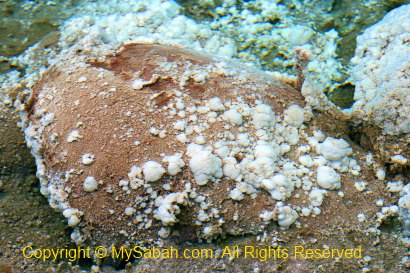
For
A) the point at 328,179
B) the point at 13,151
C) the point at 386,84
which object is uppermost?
the point at 386,84

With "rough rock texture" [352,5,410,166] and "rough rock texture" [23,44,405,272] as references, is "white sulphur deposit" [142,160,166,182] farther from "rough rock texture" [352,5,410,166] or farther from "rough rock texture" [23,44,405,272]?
"rough rock texture" [352,5,410,166]

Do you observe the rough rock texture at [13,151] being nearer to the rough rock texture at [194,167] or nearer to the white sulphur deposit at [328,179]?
the rough rock texture at [194,167]

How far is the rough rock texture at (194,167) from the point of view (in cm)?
133

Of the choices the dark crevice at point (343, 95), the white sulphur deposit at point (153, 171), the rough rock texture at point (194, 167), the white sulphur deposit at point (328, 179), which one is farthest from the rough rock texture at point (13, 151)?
the dark crevice at point (343, 95)

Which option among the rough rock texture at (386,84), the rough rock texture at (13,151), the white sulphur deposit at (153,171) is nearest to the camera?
the white sulphur deposit at (153,171)

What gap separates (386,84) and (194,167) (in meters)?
0.75

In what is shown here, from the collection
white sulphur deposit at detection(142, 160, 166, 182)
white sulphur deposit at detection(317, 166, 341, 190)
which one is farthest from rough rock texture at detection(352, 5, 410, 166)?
white sulphur deposit at detection(142, 160, 166, 182)

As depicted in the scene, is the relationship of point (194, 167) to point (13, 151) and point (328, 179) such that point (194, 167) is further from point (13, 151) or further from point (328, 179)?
point (13, 151)

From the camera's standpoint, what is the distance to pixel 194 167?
1.33m

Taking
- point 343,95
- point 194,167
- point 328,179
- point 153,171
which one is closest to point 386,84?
point 343,95

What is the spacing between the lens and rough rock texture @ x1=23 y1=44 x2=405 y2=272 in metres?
1.33

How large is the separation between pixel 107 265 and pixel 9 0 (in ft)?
4.70

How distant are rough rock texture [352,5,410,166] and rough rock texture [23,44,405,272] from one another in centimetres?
12

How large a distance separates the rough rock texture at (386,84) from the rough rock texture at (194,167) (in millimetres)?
117
